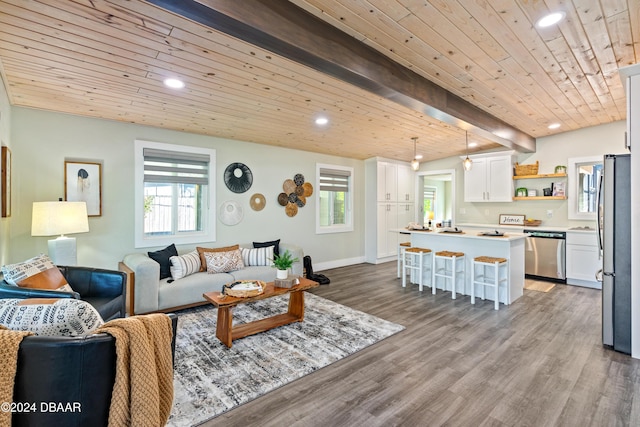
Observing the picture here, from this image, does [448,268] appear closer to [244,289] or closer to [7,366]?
[244,289]

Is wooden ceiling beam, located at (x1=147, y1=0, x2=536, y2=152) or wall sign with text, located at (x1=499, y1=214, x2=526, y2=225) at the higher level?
wooden ceiling beam, located at (x1=147, y1=0, x2=536, y2=152)

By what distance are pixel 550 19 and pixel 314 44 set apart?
1.63m

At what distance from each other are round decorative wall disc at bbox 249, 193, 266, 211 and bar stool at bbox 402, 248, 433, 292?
2591 mm

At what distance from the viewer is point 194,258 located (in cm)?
410

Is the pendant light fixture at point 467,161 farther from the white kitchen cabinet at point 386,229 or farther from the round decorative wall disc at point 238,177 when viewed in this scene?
the round decorative wall disc at point 238,177

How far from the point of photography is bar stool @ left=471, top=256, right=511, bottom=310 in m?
3.87

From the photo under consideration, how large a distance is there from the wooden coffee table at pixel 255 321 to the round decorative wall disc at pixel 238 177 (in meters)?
2.24

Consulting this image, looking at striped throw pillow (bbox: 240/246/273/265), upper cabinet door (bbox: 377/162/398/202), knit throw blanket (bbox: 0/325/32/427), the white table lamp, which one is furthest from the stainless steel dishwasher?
the white table lamp

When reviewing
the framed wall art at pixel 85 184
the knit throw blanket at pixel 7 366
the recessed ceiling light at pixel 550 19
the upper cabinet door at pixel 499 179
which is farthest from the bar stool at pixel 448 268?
the framed wall art at pixel 85 184

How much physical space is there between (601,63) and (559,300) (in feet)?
10.1

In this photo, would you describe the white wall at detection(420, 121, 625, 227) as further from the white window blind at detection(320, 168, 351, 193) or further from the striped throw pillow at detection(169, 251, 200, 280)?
the striped throw pillow at detection(169, 251, 200, 280)

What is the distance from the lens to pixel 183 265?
3889 mm

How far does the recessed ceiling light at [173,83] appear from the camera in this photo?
2.71 metres

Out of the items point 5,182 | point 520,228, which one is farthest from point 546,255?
point 5,182
